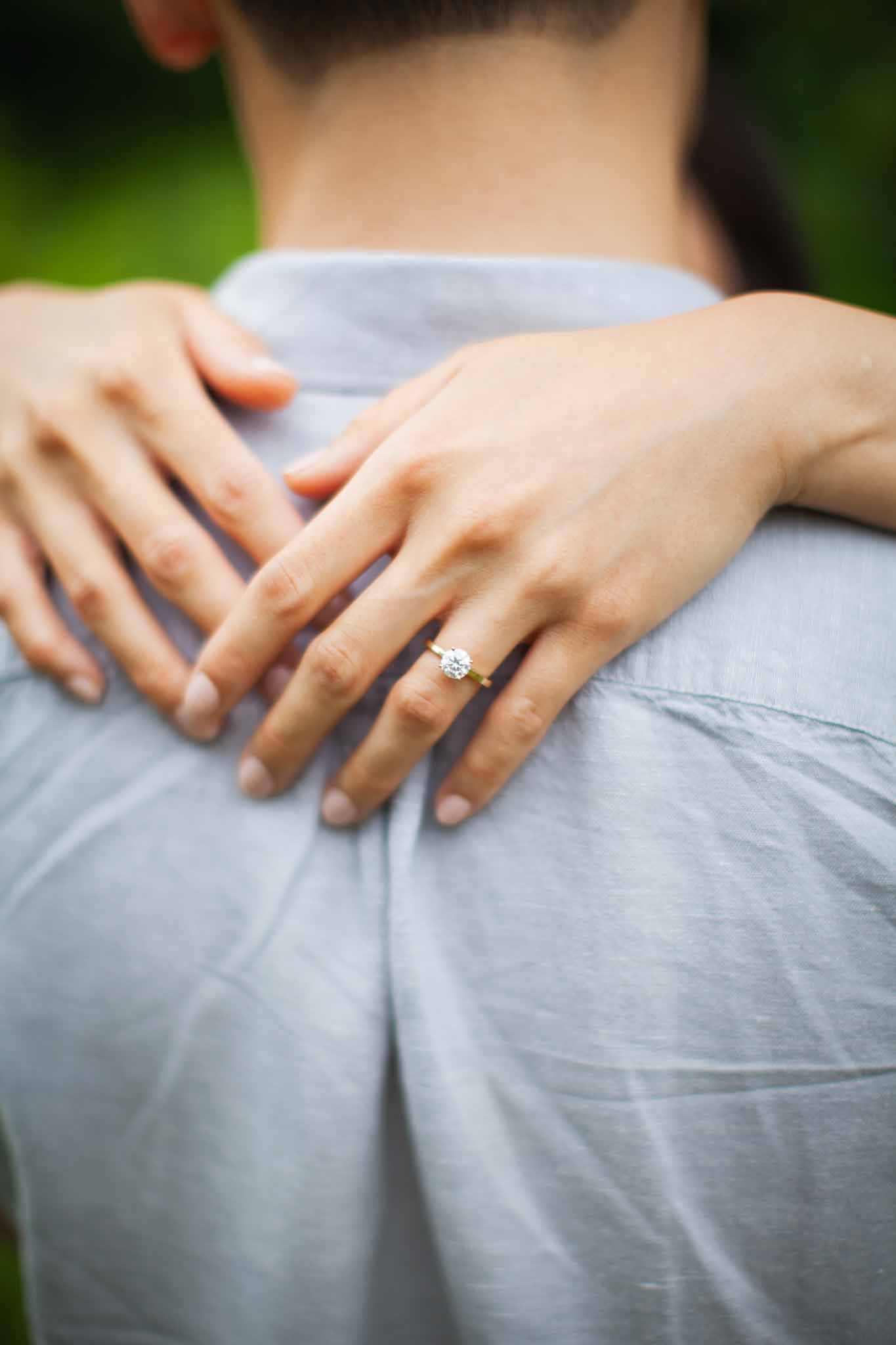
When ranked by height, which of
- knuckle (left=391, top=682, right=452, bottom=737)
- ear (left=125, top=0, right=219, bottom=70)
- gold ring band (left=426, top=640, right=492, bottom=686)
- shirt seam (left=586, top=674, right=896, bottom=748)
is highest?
ear (left=125, top=0, right=219, bottom=70)

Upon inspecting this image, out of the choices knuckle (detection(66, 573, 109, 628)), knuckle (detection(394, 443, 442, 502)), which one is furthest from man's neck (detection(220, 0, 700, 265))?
knuckle (detection(66, 573, 109, 628))

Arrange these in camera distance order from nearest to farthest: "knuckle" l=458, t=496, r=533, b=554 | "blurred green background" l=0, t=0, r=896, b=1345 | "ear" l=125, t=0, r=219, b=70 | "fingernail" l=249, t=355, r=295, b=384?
"knuckle" l=458, t=496, r=533, b=554
"fingernail" l=249, t=355, r=295, b=384
"ear" l=125, t=0, r=219, b=70
"blurred green background" l=0, t=0, r=896, b=1345

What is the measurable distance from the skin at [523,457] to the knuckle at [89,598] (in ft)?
0.32

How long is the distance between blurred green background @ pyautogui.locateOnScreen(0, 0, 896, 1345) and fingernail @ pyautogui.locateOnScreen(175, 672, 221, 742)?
11.8ft

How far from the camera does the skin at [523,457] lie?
0.75 m

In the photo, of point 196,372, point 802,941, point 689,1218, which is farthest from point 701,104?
point 689,1218

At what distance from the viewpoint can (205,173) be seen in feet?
14.1

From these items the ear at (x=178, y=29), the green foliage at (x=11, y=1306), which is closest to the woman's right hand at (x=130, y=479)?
the ear at (x=178, y=29)

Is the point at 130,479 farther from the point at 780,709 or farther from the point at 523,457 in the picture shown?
the point at 780,709

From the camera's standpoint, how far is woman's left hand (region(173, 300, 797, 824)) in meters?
0.75

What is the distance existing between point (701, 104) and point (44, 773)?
2.67m

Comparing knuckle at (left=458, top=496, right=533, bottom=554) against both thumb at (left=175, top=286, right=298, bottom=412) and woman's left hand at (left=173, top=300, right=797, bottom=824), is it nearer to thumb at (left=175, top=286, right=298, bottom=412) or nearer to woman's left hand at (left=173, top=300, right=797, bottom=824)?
woman's left hand at (left=173, top=300, right=797, bottom=824)

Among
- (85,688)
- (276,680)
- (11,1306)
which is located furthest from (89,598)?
(11,1306)

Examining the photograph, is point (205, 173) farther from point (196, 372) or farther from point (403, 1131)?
point (403, 1131)
